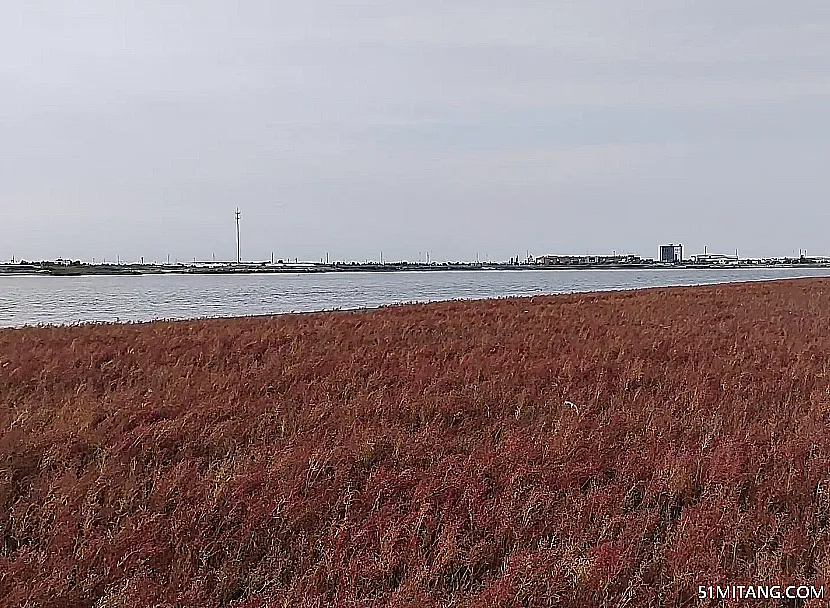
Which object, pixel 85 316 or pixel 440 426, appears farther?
pixel 85 316

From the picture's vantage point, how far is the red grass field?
188 inches

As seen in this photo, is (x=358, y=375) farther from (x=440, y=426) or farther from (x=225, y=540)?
(x=225, y=540)

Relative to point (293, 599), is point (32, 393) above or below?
above

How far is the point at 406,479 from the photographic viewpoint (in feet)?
20.7

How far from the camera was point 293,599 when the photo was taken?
462cm

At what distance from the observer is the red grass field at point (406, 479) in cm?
479

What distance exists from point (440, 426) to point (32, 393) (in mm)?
5282

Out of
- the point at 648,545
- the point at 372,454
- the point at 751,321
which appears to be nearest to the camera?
Answer: the point at 648,545

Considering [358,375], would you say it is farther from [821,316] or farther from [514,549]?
[821,316]

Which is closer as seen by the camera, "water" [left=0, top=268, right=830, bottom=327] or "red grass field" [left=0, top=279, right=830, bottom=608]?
"red grass field" [left=0, top=279, right=830, bottom=608]

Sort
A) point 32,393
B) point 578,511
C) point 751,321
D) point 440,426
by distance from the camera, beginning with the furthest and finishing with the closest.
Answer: point 751,321
point 32,393
point 440,426
point 578,511

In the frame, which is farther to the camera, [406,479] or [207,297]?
[207,297]

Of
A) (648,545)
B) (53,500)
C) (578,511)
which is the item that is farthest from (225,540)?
(648,545)

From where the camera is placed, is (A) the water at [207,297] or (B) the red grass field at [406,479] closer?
(B) the red grass field at [406,479]
